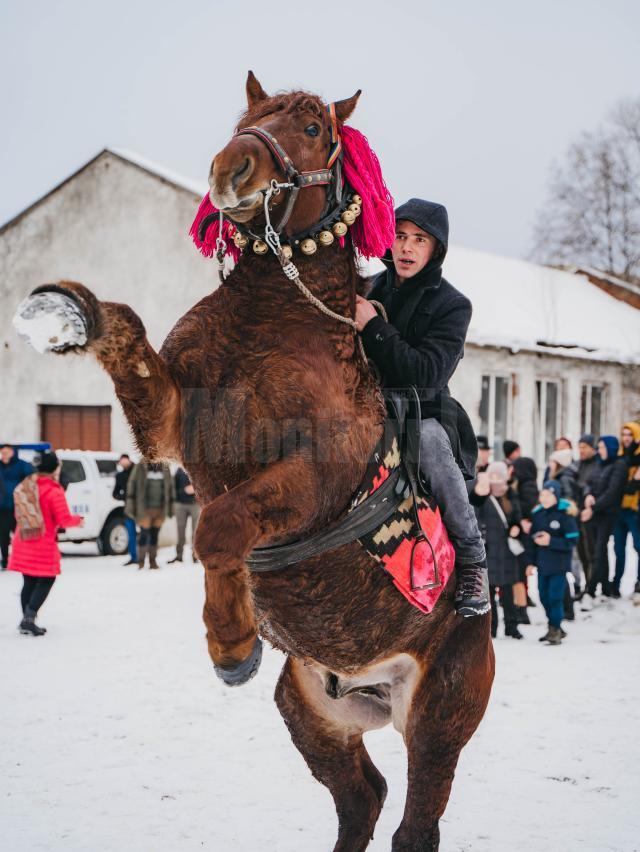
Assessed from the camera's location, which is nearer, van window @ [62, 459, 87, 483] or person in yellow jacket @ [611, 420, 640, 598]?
person in yellow jacket @ [611, 420, 640, 598]

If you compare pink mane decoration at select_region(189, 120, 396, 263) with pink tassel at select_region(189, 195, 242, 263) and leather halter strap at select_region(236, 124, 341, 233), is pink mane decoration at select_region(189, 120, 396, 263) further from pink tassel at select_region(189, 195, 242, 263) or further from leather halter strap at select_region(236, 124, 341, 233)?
leather halter strap at select_region(236, 124, 341, 233)

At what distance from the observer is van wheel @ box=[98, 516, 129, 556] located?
49.8 ft

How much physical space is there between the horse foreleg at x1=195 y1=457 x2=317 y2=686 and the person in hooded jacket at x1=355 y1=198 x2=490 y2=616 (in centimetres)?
67

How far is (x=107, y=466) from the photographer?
608 inches

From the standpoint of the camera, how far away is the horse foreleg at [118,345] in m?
2.18

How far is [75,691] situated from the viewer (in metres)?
6.86

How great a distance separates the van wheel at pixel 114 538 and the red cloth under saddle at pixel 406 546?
12.8m

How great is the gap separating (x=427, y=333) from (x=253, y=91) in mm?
983

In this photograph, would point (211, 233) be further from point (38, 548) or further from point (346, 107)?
point (38, 548)

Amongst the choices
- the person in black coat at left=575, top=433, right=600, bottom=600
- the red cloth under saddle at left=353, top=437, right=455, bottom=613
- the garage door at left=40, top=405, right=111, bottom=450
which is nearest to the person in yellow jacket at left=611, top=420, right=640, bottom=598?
the person in black coat at left=575, top=433, right=600, bottom=600

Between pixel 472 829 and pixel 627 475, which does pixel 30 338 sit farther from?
pixel 627 475

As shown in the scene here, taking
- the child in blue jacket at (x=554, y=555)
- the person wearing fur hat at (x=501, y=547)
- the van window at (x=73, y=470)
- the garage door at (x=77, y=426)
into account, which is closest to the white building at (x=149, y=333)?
the garage door at (x=77, y=426)

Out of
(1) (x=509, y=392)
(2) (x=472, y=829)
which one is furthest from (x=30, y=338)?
(1) (x=509, y=392)

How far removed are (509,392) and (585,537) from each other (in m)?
7.07
